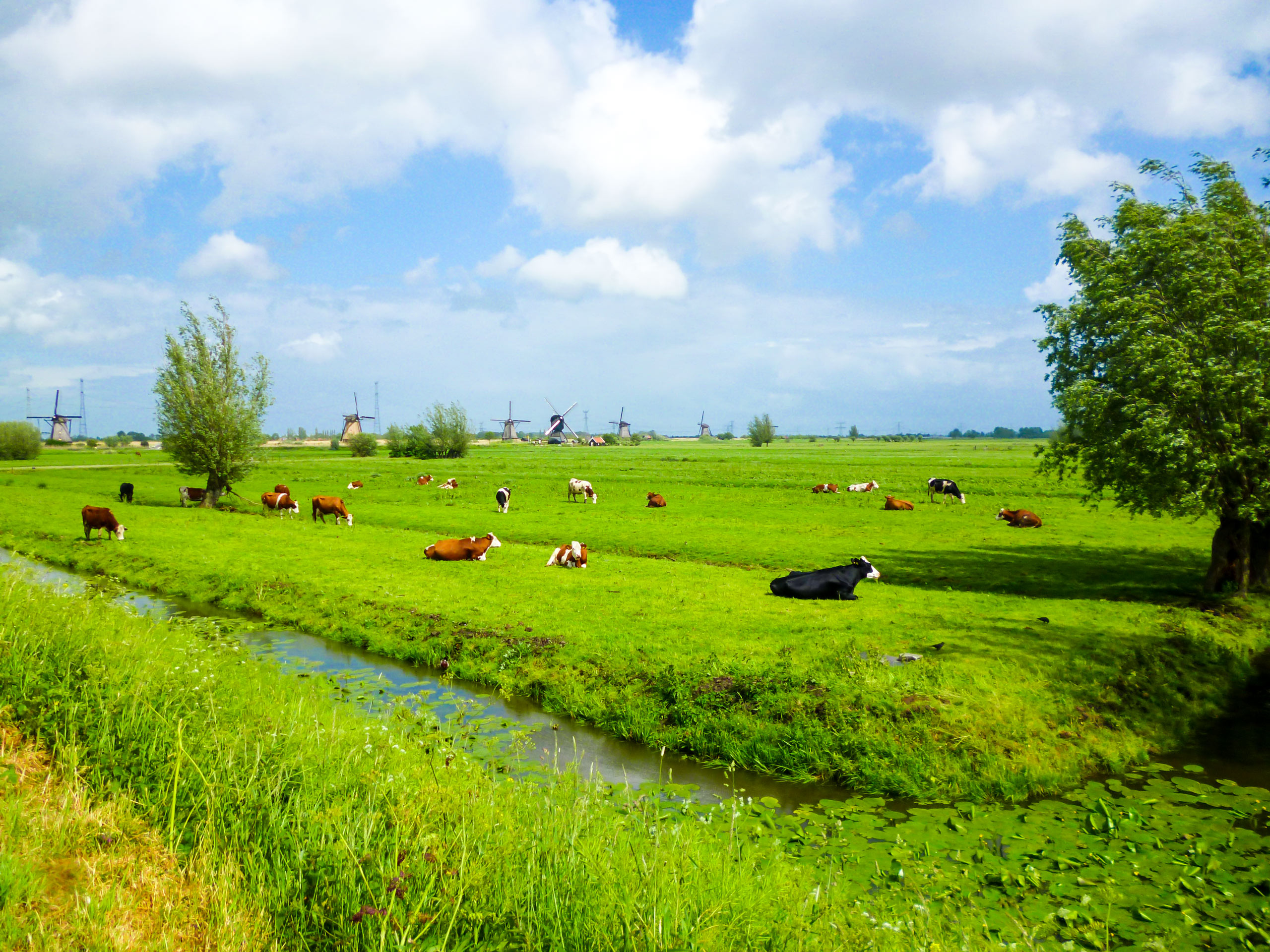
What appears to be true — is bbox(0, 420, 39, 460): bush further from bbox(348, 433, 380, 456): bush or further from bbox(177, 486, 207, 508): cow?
bbox(177, 486, 207, 508): cow

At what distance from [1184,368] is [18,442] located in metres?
131

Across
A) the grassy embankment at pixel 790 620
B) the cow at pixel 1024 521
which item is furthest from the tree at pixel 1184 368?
the cow at pixel 1024 521

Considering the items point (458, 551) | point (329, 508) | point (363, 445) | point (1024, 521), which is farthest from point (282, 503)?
point (363, 445)

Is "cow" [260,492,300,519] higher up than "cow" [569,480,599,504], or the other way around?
"cow" [569,480,599,504]

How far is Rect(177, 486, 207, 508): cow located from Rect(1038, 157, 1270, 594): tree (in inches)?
1652

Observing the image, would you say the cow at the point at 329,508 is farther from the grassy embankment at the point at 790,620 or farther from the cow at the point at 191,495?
the cow at the point at 191,495

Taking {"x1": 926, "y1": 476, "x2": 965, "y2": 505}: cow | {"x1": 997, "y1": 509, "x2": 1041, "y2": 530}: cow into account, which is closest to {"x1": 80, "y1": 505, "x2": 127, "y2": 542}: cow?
{"x1": 997, "y1": 509, "x2": 1041, "y2": 530}: cow

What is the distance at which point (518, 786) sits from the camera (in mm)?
6922

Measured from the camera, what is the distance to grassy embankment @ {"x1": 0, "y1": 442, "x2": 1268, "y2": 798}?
1023cm

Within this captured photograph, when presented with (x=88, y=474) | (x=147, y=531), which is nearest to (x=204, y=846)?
(x=147, y=531)

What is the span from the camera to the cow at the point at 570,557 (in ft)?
70.5

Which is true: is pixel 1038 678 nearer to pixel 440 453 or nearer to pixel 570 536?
pixel 570 536

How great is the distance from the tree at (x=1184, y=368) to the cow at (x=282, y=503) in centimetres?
3411

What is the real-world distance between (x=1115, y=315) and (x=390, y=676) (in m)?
18.5
